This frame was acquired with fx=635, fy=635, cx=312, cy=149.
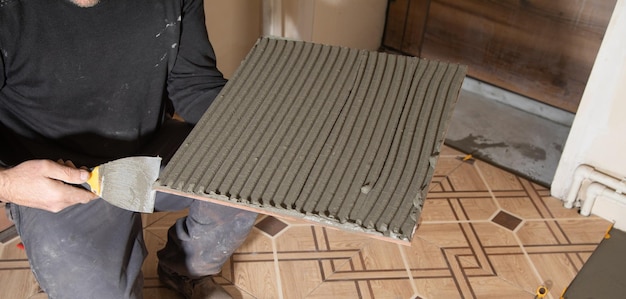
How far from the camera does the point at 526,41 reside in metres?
2.51

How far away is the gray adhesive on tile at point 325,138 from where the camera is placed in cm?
97

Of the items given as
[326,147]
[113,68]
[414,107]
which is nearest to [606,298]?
[414,107]

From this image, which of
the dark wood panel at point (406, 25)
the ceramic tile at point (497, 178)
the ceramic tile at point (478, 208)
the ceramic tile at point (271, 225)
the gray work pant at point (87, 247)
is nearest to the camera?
the gray work pant at point (87, 247)

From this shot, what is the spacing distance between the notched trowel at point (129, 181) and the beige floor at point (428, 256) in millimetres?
678

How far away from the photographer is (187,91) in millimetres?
1377

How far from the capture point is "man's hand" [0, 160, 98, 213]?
1051mm

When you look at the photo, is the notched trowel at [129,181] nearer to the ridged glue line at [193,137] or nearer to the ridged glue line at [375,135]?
the ridged glue line at [193,137]

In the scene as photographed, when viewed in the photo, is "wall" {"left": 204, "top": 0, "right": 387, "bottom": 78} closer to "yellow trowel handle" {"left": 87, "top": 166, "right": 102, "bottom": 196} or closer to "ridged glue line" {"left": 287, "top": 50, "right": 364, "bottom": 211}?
"ridged glue line" {"left": 287, "top": 50, "right": 364, "bottom": 211}

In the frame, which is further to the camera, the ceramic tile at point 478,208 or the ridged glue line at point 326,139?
the ceramic tile at point 478,208

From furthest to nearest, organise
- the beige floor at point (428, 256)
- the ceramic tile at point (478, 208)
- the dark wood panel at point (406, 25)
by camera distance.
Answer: the dark wood panel at point (406, 25), the ceramic tile at point (478, 208), the beige floor at point (428, 256)

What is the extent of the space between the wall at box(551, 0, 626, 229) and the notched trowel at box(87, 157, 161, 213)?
1.39 meters

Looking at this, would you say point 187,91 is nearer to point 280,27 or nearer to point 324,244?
point 324,244

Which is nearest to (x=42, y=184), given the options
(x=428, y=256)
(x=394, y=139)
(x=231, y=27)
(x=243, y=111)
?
(x=243, y=111)

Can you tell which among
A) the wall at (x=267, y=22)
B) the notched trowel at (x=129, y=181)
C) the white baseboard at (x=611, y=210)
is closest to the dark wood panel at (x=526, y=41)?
the wall at (x=267, y=22)
